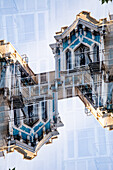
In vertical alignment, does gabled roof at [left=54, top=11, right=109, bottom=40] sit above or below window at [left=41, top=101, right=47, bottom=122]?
above

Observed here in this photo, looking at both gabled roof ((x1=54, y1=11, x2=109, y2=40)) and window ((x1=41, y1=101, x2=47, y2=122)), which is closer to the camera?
window ((x1=41, y1=101, x2=47, y2=122))

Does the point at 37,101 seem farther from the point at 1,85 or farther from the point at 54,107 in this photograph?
the point at 1,85

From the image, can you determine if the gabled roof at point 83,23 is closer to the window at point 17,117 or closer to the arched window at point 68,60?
the arched window at point 68,60

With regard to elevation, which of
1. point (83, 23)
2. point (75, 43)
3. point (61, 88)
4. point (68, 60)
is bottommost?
point (61, 88)

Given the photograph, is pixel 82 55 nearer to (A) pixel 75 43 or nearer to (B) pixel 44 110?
(A) pixel 75 43

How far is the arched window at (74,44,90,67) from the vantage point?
19845 millimetres

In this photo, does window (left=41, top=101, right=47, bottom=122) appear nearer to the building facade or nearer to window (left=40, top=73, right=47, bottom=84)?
the building facade

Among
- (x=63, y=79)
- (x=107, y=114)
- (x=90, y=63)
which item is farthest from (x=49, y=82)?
(x=107, y=114)

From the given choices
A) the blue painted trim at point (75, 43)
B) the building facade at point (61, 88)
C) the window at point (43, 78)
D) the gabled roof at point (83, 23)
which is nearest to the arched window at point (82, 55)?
the building facade at point (61, 88)

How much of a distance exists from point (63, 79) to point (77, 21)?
11.4 feet

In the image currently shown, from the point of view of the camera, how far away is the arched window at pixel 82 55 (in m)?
19.8

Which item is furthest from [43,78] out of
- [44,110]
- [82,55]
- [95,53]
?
[95,53]

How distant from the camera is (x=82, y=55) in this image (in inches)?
792

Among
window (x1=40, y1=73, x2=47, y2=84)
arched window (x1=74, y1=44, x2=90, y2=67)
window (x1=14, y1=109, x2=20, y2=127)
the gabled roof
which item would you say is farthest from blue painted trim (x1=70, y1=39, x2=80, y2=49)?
window (x1=14, y1=109, x2=20, y2=127)
